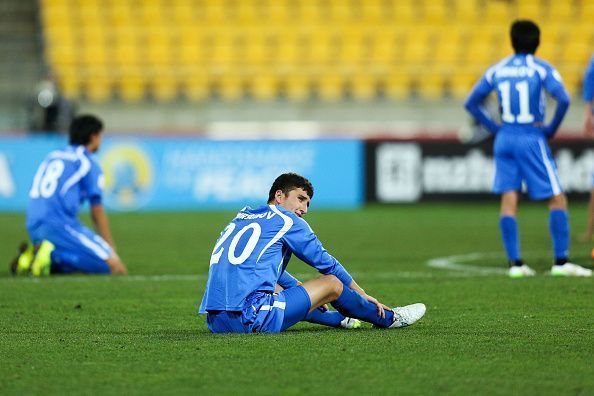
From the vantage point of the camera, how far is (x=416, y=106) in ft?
72.6

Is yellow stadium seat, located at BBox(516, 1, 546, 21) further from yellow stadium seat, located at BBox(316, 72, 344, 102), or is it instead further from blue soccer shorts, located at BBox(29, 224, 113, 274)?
blue soccer shorts, located at BBox(29, 224, 113, 274)

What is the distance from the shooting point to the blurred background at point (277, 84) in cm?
1994

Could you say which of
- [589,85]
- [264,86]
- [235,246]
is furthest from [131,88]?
[235,246]

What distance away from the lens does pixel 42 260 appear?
35.6ft

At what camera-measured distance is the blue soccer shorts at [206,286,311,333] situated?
6.75 meters

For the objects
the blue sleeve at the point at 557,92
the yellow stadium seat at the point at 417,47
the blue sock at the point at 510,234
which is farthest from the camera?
the yellow stadium seat at the point at 417,47

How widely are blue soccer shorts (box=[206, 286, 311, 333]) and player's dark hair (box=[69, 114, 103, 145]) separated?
448 cm

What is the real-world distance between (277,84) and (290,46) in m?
0.86

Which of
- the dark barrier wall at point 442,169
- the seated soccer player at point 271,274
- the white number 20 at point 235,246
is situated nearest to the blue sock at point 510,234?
the seated soccer player at point 271,274

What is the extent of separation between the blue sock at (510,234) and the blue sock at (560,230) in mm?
303

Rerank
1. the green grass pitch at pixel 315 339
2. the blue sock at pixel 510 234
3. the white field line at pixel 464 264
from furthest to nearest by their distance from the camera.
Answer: the white field line at pixel 464 264
the blue sock at pixel 510 234
the green grass pitch at pixel 315 339

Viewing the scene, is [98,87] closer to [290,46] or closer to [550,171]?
[290,46]

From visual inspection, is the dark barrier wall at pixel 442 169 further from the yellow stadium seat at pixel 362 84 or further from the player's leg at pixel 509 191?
the player's leg at pixel 509 191

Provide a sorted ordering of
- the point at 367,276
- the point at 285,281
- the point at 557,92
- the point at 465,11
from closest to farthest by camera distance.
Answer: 1. the point at 285,281
2. the point at 557,92
3. the point at 367,276
4. the point at 465,11
